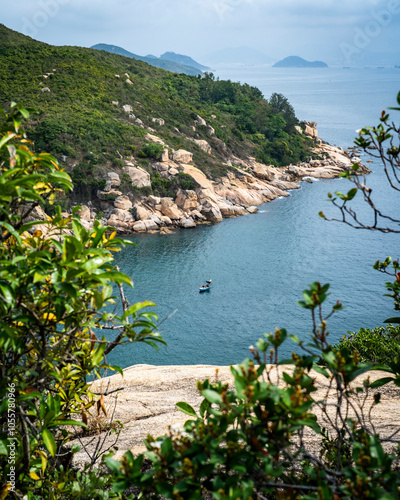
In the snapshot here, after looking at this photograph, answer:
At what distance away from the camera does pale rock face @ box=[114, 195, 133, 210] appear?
4503cm

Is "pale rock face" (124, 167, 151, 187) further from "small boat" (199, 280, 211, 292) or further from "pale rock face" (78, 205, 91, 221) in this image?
"small boat" (199, 280, 211, 292)

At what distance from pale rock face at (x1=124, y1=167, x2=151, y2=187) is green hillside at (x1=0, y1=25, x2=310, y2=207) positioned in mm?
1310

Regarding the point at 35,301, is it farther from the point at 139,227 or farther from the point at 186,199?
the point at 186,199

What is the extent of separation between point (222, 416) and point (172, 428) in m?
0.40

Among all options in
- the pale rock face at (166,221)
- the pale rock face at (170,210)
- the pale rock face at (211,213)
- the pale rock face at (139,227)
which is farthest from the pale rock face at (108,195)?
the pale rock face at (211,213)

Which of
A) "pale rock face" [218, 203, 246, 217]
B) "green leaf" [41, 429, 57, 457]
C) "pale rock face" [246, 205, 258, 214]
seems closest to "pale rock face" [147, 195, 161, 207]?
"pale rock face" [218, 203, 246, 217]

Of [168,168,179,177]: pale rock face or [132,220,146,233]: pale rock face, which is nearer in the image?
[132,220,146,233]: pale rock face

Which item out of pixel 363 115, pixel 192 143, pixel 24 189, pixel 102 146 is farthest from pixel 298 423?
pixel 363 115

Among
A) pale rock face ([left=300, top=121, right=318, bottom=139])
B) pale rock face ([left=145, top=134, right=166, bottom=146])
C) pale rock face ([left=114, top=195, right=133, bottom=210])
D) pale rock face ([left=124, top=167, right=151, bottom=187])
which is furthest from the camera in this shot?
pale rock face ([left=300, top=121, right=318, bottom=139])

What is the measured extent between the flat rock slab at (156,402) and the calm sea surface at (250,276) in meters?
16.5

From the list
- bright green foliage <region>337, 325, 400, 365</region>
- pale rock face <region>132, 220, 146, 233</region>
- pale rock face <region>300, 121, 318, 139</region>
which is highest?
pale rock face <region>300, 121, 318, 139</region>

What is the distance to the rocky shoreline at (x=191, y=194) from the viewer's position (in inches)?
1762

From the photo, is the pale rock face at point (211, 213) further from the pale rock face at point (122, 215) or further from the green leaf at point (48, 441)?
the green leaf at point (48, 441)

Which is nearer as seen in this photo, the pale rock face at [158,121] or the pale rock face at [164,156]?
the pale rock face at [164,156]
